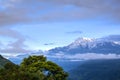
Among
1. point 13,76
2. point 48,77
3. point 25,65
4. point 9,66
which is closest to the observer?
point 13,76

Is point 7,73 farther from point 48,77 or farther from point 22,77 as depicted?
point 48,77

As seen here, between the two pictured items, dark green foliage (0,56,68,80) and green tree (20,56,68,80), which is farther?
green tree (20,56,68,80)

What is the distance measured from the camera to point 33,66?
282 feet

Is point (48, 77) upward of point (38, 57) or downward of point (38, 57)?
downward

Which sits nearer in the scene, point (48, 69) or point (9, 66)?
point (9, 66)

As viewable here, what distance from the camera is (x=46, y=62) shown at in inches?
3457

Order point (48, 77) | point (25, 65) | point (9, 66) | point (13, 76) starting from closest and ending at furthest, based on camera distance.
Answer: point (13, 76)
point (9, 66)
point (48, 77)
point (25, 65)

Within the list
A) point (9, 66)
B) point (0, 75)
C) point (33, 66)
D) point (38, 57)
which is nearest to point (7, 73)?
point (0, 75)

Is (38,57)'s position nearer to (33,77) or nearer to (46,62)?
(46,62)

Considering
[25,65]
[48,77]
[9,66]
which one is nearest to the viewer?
[9,66]

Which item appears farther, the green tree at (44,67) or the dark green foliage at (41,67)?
the green tree at (44,67)

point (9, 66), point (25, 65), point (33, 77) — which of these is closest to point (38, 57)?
point (25, 65)

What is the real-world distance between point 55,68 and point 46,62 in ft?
9.54

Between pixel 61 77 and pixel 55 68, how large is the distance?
9.77 feet
